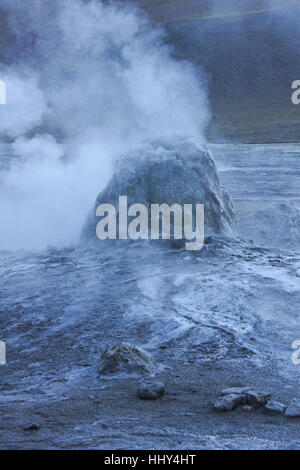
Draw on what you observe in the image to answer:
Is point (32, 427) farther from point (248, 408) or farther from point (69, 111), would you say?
point (69, 111)

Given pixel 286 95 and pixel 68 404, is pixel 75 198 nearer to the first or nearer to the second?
pixel 68 404

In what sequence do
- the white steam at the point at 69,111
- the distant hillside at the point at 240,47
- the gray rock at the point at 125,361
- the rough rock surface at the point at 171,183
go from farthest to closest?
the distant hillside at the point at 240,47 → the white steam at the point at 69,111 → the rough rock surface at the point at 171,183 → the gray rock at the point at 125,361

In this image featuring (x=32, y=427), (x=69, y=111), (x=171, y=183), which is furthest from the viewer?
(x=69, y=111)

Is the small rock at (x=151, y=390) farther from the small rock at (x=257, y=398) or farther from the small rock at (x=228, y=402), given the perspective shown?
the small rock at (x=257, y=398)

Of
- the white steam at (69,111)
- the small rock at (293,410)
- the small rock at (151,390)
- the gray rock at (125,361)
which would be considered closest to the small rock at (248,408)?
the small rock at (293,410)

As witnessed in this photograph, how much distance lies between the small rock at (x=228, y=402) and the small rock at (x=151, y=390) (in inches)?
12.1

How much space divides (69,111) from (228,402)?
35.6m

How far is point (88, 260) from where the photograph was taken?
229 inches

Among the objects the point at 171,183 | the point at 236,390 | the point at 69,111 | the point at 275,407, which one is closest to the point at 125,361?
the point at 236,390

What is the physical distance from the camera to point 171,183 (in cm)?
647

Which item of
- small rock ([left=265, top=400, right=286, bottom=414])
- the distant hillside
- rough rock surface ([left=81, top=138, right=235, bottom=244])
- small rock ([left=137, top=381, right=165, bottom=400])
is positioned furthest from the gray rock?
the distant hillside

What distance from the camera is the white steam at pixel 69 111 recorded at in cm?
767

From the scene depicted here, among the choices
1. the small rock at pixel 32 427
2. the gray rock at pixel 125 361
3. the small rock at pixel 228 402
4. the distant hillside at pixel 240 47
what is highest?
the distant hillside at pixel 240 47

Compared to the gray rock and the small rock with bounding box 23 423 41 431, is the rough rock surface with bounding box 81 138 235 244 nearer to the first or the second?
the gray rock
